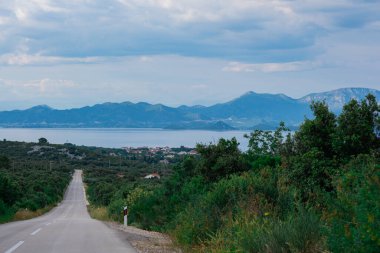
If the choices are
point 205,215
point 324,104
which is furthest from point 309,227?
point 324,104

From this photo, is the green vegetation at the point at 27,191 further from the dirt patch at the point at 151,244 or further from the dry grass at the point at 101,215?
the dirt patch at the point at 151,244

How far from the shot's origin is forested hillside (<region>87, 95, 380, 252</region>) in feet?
22.4

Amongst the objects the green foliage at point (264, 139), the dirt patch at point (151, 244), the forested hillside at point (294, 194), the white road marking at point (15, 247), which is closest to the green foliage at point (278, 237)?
the forested hillside at point (294, 194)

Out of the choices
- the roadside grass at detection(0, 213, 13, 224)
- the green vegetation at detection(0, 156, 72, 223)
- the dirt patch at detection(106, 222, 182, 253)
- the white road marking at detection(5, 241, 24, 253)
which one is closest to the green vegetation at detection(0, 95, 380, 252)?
the dirt patch at detection(106, 222, 182, 253)

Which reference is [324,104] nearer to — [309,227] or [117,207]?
[309,227]

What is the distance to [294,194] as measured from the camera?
10.7 metres

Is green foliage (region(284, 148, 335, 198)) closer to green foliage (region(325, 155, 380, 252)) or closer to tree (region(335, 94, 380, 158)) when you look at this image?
tree (region(335, 94, 380, 158))

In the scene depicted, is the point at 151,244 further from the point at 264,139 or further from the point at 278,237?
the point at 264,139

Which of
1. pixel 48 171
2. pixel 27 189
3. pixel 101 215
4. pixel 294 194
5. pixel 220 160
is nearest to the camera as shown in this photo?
pixel 294 194

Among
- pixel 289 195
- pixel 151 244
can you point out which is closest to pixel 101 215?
pixel 151 244

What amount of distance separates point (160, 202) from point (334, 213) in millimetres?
15786

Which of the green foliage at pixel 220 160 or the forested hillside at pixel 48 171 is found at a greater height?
the green foliage at pixel 220 160

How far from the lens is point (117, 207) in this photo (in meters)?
35.0

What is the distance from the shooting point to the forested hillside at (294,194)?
6814 mm
